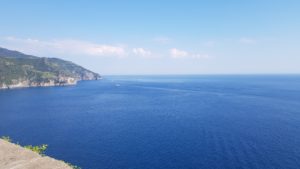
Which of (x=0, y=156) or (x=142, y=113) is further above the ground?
(x=0, y=156)

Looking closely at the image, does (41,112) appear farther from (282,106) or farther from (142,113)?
(282,106)

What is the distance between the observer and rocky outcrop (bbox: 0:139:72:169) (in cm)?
2222

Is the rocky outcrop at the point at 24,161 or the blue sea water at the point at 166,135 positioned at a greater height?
the rocky outcrop at the point at 24,161

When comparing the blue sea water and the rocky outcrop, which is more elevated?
the rocky outcrop

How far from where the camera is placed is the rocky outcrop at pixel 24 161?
875 inches

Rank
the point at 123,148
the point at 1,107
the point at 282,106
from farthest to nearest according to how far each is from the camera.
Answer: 1. the point at 1,107
2. the point at 282,106
3. the point at 123,148

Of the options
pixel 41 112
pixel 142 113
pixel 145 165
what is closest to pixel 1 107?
pixel 41 112

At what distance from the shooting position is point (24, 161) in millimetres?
23344

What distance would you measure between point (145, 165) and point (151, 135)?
102 ft

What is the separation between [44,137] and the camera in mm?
108688

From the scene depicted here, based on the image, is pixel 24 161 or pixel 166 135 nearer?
pixel 24 161

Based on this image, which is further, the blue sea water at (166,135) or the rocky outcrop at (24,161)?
the blue sea water at (166,135)

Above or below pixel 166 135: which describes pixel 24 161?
above

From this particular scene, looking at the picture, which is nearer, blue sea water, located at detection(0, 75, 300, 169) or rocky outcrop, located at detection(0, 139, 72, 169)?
rocky outcrop, located at detection(0, 139, 72, 169)
